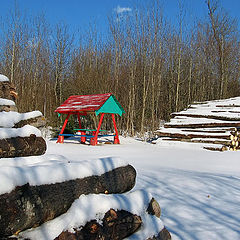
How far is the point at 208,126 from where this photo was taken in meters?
11.8

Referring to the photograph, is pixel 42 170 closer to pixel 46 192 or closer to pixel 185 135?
pixel 46 192

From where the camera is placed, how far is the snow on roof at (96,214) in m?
1.98

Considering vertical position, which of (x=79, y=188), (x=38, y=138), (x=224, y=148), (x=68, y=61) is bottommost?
(x=224, y=148)

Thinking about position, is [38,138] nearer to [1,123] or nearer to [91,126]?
[1,123]

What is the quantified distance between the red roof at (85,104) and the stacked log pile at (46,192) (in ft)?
28.4

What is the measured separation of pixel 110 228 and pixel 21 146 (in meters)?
1.39

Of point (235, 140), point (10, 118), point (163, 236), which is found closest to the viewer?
point (163, 236)

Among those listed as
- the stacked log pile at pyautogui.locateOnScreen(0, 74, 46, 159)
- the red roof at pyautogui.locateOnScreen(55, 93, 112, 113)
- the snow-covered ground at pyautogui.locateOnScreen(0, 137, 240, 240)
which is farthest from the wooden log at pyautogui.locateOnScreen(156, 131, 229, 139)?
the stacked log pile at pyautogui.locateOnScreen(0, 74, 46, 159)

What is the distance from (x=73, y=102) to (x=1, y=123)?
407 inches

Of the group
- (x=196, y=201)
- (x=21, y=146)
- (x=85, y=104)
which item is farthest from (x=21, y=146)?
(x=85, y=104)

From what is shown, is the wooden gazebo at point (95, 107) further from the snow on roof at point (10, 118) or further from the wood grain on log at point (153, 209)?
the wood grain on log at point (153, 209)

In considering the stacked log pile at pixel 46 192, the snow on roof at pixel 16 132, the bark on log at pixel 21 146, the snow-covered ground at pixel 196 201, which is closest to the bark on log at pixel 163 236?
the stacked log pile at pixel 46 192

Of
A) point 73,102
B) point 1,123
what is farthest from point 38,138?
point 73,102

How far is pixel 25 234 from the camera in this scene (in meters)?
1.91
